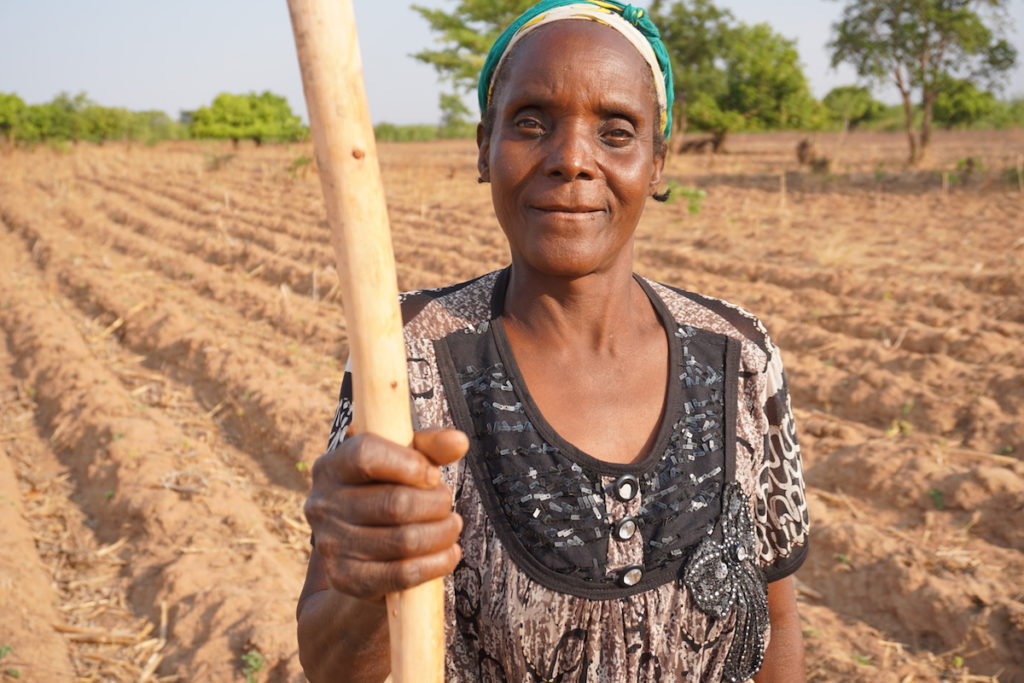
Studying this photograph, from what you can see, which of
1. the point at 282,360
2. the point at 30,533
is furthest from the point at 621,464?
the point at 282,360

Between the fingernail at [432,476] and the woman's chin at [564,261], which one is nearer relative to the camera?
the fingernail at [432,476]

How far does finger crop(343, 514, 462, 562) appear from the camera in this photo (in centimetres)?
88

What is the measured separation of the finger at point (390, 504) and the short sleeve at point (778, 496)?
0.78m

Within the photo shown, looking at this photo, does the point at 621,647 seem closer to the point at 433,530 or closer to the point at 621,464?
the point at 621,464

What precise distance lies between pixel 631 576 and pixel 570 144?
2.14 ft

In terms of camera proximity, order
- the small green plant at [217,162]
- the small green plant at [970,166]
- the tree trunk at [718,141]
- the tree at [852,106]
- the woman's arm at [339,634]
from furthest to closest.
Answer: the tree at [852,106]
the tree trunk at [718,141]
the small green plant at [217,162]
the small green plant at [970,166]
the woman's arm at [339,634]

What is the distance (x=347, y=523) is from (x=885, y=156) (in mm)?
23987

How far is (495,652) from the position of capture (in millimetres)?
1312

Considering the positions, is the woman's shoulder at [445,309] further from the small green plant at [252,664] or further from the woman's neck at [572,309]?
the small green plant at [252,664]

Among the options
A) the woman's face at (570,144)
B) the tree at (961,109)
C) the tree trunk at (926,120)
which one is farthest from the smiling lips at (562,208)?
the tree at (961,109)

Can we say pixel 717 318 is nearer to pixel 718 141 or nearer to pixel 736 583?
pixel 736 583

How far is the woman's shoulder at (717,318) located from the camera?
1.53m

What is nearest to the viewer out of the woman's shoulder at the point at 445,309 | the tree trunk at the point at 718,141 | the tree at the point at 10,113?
the woman's shoulder at the point at 445,309

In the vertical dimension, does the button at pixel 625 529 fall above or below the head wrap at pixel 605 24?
below
